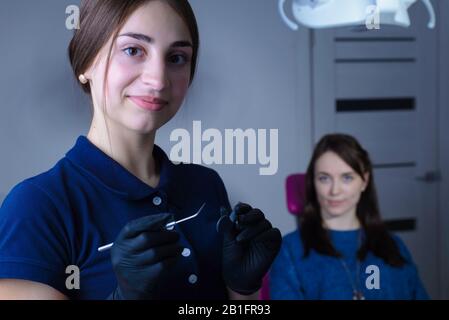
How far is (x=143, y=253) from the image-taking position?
0.59 metres

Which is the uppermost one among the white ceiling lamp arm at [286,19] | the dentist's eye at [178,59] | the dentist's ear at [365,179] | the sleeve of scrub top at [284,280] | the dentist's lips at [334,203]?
the white ceiling lamp arm at [286,19]

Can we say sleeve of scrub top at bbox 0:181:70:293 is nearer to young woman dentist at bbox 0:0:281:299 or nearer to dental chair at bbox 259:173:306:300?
young woman dentist at bbox 0:0:281:299

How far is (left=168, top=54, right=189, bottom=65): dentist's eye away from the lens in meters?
0.67

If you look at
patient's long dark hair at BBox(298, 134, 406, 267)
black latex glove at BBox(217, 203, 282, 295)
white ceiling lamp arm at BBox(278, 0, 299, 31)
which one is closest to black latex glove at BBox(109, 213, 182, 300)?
black latex glove at BBox(217, 203, 282, 295)

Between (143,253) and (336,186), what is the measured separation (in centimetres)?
68

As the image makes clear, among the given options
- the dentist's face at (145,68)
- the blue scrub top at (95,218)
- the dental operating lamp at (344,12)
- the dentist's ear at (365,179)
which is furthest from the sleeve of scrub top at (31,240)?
the dentist's ear at (365,179)

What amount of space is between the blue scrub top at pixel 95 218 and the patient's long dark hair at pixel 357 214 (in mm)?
469

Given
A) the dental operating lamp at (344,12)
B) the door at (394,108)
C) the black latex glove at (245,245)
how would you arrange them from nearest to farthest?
the black latex glove at (245,245) < the dental operating lamp at (344,12) < the door at (394,108)

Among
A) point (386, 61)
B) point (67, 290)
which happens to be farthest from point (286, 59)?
point (67, 290)

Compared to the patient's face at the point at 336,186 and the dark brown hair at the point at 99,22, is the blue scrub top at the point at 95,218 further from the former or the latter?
the patient's face at the point at 336,186

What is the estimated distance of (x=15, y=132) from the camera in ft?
2.64

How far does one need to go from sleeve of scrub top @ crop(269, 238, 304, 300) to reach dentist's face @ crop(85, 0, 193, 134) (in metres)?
0.57

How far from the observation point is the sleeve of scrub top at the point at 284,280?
Answer: 112 centimetres

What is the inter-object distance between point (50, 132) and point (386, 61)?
3.13ft
